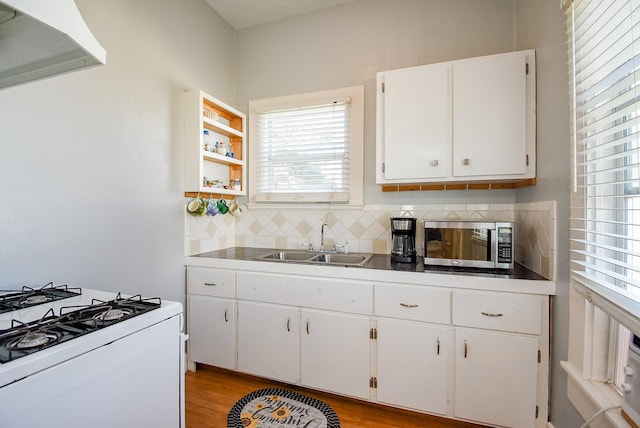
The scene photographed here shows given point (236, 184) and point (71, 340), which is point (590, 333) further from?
point (236, 184)

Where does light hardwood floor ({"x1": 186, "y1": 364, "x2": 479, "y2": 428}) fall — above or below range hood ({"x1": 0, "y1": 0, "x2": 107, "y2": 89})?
below

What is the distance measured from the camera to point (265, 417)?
179 cm

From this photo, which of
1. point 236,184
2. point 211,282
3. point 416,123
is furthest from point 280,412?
point 416,123

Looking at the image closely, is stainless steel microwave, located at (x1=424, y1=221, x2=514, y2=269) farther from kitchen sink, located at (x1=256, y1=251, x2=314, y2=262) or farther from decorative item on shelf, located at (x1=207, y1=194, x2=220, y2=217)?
decorative item on shelf, located at (x1=207, y1=194, x2=220, y2=217)

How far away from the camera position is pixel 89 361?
85 centimetres

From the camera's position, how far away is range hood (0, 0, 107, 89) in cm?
84

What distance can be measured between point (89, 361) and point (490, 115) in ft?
7.44

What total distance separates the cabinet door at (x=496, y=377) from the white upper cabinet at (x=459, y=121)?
973 mm

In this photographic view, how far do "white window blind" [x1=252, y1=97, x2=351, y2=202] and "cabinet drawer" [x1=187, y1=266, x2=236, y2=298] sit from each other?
2.76 feet

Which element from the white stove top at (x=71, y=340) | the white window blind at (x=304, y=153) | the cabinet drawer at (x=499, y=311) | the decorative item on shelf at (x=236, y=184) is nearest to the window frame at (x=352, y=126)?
the white window blind at (x=304, y=153)

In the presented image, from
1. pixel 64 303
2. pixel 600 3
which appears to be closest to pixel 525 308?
pixel 600 3

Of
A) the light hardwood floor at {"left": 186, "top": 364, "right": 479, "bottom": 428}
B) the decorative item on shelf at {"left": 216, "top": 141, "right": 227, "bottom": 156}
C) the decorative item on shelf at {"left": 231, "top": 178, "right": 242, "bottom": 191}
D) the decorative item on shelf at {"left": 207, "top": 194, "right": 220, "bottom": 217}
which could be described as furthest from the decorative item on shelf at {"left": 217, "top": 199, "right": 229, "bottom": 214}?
the light hardwood floor at {"left": 186, "top": 364, "right": 479, "bottom": 428}

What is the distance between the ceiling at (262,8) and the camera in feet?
8.22

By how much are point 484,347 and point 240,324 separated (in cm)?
155
